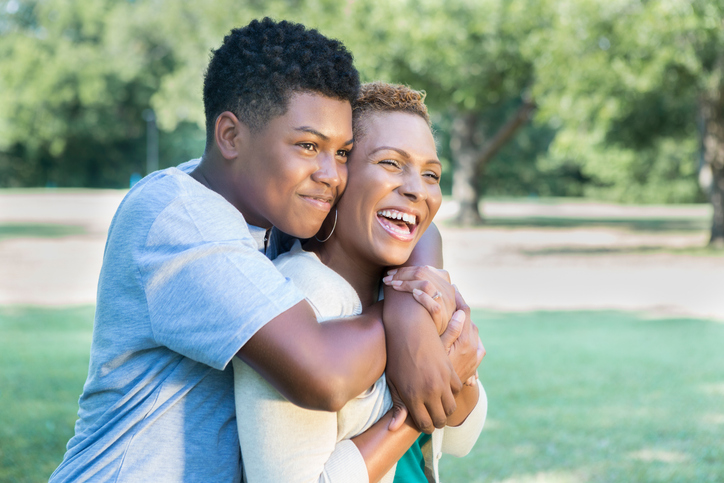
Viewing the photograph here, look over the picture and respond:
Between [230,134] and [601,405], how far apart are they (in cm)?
494

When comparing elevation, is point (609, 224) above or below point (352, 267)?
below

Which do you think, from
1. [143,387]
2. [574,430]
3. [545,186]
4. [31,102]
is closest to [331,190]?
[143,387]

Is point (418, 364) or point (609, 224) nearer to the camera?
point (418, 364)

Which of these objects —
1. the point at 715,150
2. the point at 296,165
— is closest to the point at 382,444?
the point at 296,165

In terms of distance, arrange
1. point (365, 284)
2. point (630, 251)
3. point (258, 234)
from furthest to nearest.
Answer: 1. point (630, 251)
2. point (365, 284)
3. point (258, 234)

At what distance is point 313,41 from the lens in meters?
1.97

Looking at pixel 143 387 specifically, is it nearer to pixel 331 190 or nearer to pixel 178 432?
pixel 178 432

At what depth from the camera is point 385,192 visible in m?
2.05

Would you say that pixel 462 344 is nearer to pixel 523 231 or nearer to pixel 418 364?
pixel 418 364

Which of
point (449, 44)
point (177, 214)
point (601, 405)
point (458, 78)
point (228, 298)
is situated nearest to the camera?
point (228, 298)

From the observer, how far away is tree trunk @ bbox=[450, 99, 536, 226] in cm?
2605

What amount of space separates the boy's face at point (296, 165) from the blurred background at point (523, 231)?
2.55 ft

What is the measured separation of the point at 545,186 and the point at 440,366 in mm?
59307

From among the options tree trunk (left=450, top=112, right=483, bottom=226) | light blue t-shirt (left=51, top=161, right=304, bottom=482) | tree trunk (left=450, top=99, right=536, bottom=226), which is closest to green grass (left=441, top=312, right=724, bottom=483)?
light blue t-shirt (left=51, top=161, right=304, bottom=482)
